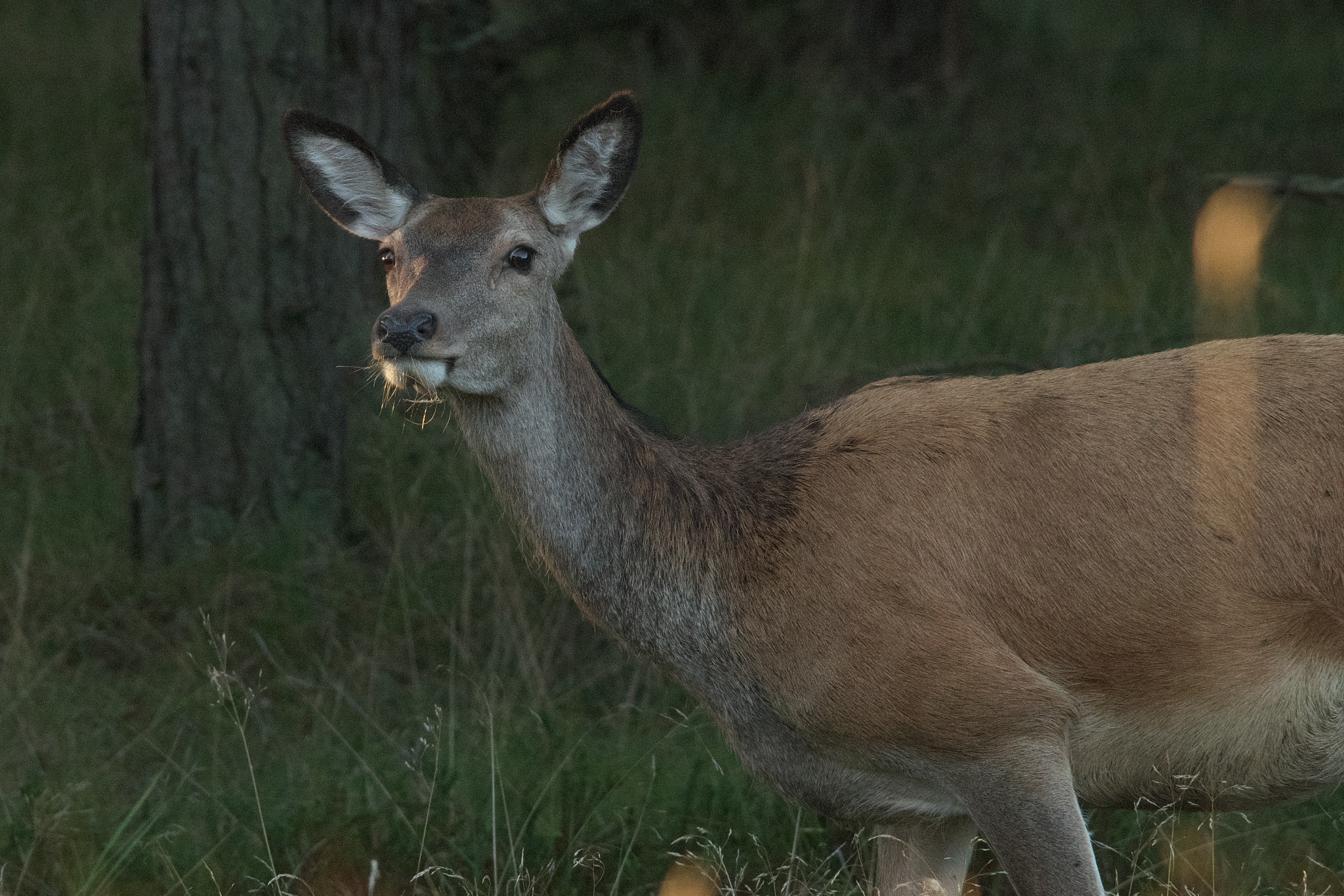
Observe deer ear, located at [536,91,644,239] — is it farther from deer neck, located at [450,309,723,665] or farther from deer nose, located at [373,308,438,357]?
deer nose, located at [373,308,438,357]

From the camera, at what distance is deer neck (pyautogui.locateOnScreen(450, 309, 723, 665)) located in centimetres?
411

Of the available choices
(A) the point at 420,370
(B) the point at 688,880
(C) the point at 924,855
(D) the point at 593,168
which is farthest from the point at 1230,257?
(A) the point at 420,370

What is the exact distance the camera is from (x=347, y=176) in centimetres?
464

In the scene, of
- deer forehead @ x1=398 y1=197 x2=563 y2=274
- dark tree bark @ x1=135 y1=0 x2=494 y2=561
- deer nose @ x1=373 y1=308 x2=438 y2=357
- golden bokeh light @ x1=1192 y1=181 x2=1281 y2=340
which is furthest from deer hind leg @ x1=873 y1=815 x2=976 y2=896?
golden bokeh light @ x1=1192 y1=181 x2=1281 y2=340

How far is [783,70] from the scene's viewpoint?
12.2m

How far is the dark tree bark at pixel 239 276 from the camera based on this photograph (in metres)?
6.07

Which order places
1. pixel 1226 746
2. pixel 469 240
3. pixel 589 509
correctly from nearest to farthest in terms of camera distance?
pixel 1226 746, pixel 589 509, pixel 469 240

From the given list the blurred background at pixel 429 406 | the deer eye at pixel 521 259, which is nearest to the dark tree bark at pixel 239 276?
the blurred background at pixel 429 406

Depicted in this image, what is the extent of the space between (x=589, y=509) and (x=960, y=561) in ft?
3.20

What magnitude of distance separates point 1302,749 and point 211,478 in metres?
4.14

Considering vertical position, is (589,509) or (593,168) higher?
(593,168)

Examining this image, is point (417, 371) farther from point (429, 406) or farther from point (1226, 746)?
point (429, 406)

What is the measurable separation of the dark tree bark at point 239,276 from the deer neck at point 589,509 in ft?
7.00

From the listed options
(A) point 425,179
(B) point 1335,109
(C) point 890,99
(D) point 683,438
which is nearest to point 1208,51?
Answer: (B) point 1335,109
